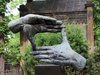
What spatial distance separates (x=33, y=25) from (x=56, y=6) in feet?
31.8

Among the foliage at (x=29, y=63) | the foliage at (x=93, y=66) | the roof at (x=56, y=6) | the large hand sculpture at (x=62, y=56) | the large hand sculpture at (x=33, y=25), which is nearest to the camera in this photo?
the large hand sculpture at (x=62, y=56)

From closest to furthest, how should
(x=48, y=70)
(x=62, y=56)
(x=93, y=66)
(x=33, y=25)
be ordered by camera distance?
1. (x=62, y=56)
2. (x=48, y=70)
3. (x=33, y=25)
4. (x=93, y=66)

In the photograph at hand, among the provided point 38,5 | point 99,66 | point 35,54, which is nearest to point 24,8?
point 38,5

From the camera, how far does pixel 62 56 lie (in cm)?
660

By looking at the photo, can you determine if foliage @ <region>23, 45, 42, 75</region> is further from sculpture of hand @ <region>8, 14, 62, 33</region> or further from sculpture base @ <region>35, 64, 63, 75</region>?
sculpture base @ <region>35, 64, 63, 75</region>

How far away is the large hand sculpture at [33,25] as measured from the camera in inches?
265

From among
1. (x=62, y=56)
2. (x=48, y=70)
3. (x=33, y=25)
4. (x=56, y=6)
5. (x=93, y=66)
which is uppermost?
(x=56, y=6)

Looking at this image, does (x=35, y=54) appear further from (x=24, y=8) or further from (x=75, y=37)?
(x=24, y=8)

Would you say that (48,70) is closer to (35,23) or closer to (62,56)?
(62,56)

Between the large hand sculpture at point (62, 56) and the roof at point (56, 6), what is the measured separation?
30.2 ft

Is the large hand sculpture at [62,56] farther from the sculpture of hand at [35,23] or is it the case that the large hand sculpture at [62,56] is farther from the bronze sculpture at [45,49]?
the sculpture of hand at [35,23]

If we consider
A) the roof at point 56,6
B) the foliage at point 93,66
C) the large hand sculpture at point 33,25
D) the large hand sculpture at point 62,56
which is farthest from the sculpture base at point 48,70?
the roof at point 56,6

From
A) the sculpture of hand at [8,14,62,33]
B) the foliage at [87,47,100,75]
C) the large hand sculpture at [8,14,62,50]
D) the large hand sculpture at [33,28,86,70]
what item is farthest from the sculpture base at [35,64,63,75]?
the foliage at [87,47,100,75]

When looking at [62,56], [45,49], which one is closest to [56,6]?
[45,49]
